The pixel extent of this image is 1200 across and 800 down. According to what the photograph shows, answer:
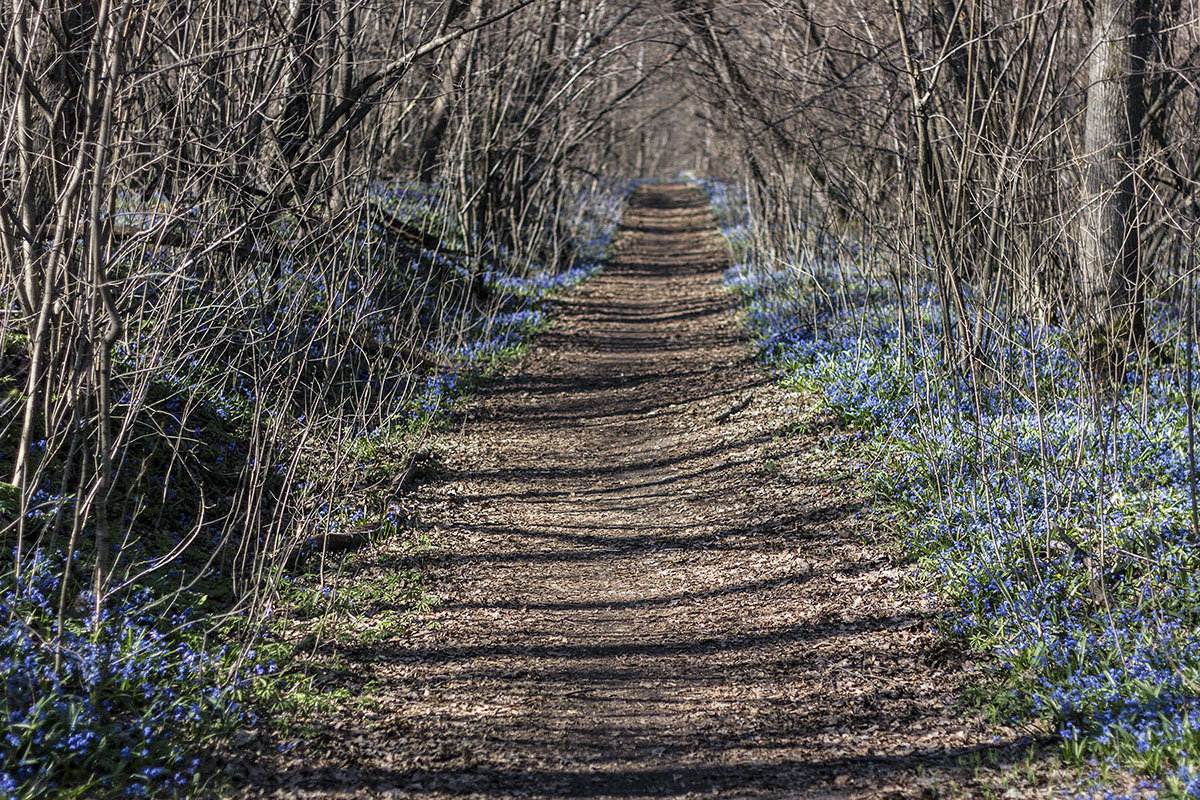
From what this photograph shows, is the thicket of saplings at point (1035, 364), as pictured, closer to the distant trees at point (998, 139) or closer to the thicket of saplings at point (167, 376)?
the distant trees at point (998, 139)

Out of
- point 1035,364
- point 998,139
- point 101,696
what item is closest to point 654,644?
point 1035,364

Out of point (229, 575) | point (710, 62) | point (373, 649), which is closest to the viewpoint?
point (373, 649)

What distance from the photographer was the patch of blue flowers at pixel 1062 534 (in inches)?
134

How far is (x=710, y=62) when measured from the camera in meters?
Result: 12.1

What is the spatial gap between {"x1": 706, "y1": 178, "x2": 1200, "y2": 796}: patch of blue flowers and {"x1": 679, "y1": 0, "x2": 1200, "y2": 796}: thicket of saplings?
2cm

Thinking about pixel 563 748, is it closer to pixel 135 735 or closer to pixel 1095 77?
pixel 135 735

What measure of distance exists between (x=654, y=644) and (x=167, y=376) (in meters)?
3.79

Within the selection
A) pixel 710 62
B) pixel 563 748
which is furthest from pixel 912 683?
pixel 710 62

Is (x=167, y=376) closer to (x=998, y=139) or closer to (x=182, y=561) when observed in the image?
(x=182, y=561)

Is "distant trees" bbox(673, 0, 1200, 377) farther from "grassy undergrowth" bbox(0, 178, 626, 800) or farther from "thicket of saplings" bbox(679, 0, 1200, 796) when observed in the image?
"grassy undergrowth" bbox(0, 178, 626, 800)

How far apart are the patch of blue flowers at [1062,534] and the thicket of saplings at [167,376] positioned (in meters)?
3.34

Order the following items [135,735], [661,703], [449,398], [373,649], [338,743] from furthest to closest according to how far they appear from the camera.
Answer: [449,398], [373,649], [661,703], [338,743], [135,735]

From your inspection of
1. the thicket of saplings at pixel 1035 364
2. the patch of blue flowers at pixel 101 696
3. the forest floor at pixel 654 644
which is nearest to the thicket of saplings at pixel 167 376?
the patch of blue flowers at pixel 101 696

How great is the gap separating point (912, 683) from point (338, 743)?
8.45 feet
